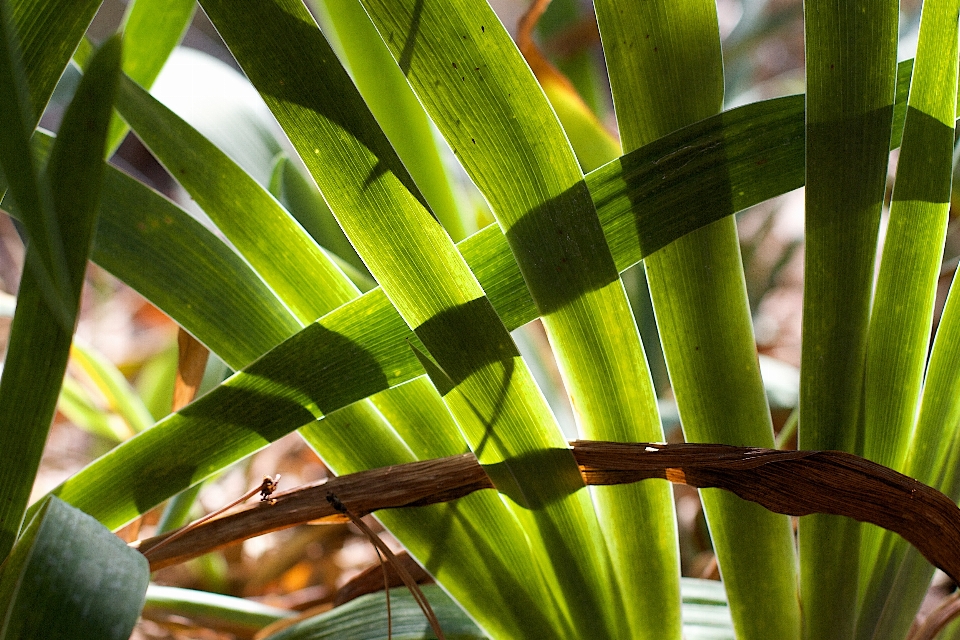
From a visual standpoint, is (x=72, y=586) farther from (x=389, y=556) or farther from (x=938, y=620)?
(x=938, y=620)

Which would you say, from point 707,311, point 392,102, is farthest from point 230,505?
point 392,102

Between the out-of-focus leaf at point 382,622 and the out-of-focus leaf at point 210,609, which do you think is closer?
the out-of-focus leaf at point 382,622

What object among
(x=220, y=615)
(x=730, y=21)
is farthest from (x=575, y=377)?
(x=730, y=21)

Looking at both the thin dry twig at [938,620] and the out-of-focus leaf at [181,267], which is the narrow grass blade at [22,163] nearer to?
the out-of-focus leaf at [181,267]

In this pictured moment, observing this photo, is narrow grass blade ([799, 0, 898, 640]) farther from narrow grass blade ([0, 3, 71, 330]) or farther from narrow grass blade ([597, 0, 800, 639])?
narrow grass blade ([0, 3, 71, 330])

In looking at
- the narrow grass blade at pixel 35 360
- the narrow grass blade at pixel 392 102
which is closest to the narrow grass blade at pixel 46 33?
the narrow grass blade at pixel 35 360

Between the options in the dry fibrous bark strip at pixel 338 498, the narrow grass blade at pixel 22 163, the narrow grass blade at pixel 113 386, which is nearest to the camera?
the narrow grass blade at pixel 22 163

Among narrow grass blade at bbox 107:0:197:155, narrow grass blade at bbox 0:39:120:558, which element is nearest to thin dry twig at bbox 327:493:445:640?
narrow grass blade at bbox 0:39:120:558
